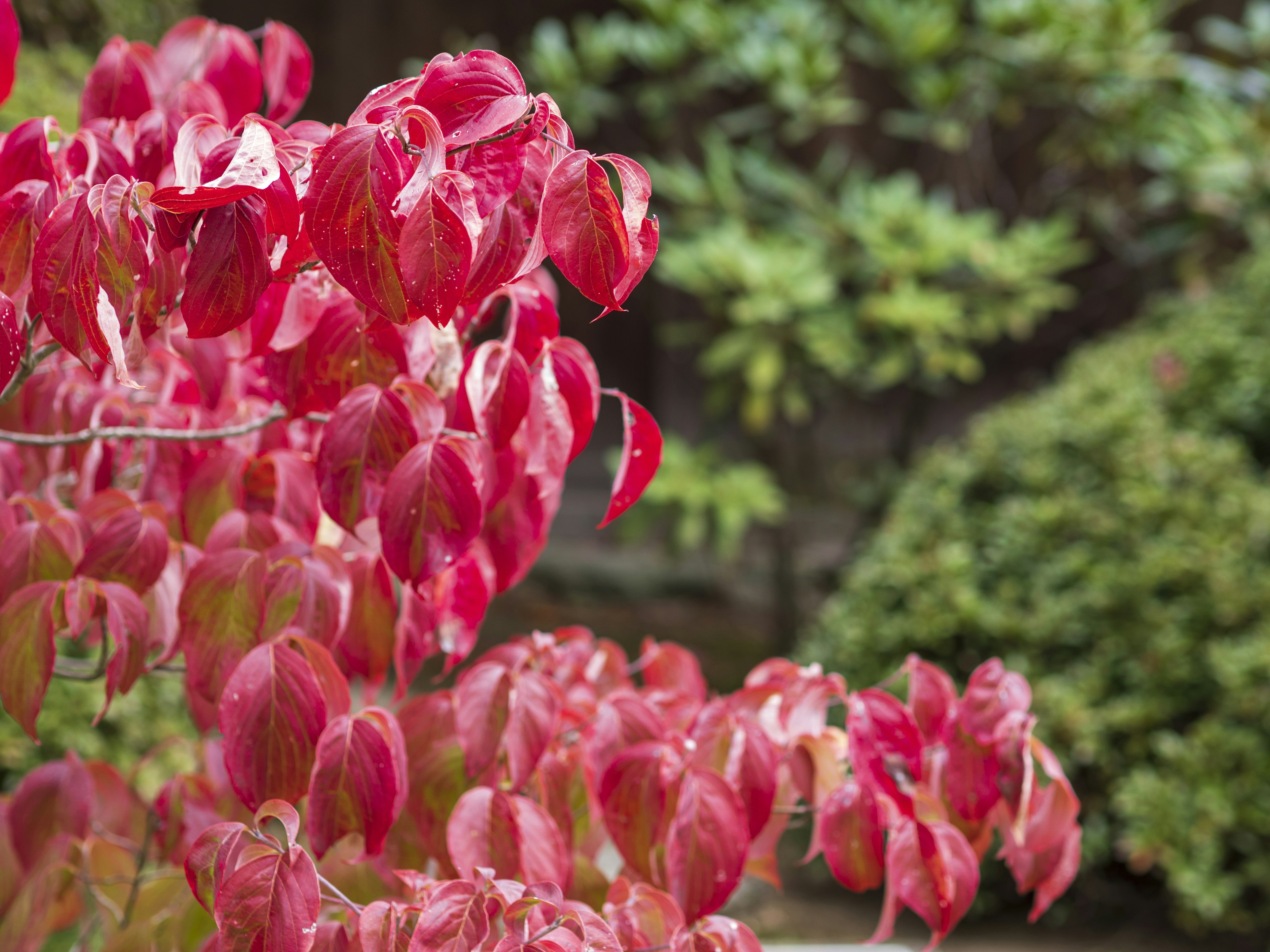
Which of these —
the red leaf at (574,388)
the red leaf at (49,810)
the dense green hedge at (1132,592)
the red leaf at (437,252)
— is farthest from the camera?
the dense green hedge at (1132,592)

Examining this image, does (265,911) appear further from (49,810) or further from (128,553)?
(49,810)

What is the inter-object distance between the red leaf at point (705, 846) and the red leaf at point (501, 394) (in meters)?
0.33

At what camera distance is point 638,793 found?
90 cm

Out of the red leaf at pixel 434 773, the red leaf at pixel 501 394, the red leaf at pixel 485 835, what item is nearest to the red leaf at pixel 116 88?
the red leaf at pixel 501 394

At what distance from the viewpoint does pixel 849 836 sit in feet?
2.94

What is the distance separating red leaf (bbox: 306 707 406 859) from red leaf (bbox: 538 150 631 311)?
15.2 inches

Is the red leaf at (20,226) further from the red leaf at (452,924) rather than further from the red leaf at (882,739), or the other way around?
the red leaf at (882,739)

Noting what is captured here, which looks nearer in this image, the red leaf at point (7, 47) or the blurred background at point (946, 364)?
the red leaf at point (7, 47)

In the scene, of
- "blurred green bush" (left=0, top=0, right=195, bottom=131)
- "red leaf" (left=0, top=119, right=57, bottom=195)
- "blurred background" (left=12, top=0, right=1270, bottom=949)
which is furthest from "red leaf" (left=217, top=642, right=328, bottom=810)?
"blurred green bush" (left=0, top=0, right=195, bottom=131)

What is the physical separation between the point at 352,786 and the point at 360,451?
10.0 inches

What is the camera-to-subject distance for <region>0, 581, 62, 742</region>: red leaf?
0.81 m

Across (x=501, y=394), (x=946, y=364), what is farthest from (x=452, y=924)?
(x=946, y=364)

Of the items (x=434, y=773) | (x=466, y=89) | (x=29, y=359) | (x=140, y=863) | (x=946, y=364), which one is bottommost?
(x=946, y=364)

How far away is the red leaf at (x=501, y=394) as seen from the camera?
2.61ft
